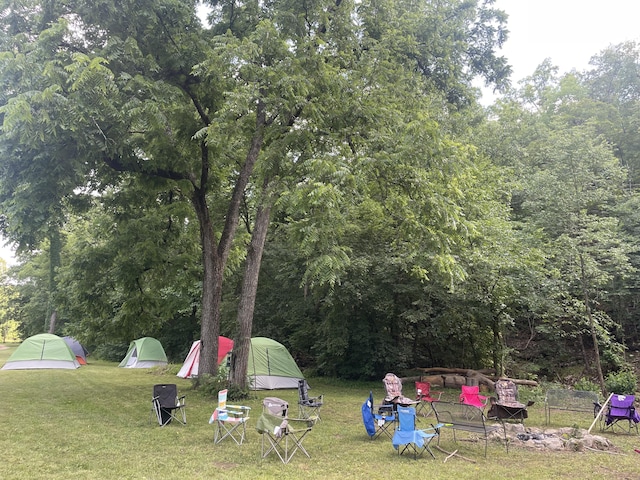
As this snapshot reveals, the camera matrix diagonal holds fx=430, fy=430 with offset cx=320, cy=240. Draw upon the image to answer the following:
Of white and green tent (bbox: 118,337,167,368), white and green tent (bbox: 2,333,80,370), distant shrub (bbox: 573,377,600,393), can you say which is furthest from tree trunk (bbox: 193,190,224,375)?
white and green tent (bbox: 2,333,80,370)

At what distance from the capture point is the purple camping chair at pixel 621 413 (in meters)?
6.48

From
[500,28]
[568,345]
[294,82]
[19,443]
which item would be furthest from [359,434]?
[568,345]

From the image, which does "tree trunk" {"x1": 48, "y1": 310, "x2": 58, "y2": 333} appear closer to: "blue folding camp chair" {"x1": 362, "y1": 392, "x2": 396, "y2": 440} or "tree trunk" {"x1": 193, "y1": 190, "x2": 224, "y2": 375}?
"tree trunk" {"x1": 193, "y1": 190, "x2": 224, "y2": 375}

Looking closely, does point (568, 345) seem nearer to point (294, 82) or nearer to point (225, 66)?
point (294, 82)

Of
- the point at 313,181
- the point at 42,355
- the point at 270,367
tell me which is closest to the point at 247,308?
the point at 270,367

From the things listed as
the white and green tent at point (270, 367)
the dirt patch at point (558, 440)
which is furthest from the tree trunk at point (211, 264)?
the dirt patch at point (558, 440)

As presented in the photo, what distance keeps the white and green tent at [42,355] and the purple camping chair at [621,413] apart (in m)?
16.6

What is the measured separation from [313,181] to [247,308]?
4028 mm

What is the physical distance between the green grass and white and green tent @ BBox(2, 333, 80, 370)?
27.7 feet

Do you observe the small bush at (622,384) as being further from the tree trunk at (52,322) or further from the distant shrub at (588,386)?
the tree trunk at (52,322)

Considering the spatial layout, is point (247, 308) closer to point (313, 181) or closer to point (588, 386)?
point (313, 181)

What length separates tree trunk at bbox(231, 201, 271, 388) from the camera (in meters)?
9.08

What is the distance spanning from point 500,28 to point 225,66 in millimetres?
5916

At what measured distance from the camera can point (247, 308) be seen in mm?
9203
